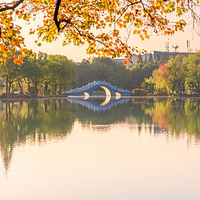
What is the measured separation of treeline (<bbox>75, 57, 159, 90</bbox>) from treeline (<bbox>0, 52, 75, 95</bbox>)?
29.9m

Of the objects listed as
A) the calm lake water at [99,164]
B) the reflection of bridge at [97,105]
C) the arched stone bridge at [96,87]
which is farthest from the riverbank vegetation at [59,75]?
the calm lake water at [99,164]

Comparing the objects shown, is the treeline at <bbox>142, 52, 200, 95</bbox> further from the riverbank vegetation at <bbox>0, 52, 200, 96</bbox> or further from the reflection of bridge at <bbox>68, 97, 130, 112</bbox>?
the reflection of bridge at <bbox>68, 97, 130, 112</bbox>

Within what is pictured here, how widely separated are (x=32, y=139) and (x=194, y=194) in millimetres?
12947

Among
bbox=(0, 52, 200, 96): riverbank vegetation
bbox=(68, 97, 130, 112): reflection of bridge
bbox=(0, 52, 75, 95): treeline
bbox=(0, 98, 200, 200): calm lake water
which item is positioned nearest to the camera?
bbox=(0, 98, 200, 200): calm lake water

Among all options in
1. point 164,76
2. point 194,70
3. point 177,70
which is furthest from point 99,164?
point 177,70

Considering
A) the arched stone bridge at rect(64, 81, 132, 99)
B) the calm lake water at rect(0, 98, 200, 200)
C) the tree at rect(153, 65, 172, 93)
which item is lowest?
the calm lake water at rect(0, 98, 200, 200)

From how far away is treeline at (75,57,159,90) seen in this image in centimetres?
13412

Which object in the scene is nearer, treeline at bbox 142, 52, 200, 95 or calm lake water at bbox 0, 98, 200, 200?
calm lake water at bbox 0, 98, 200, 200

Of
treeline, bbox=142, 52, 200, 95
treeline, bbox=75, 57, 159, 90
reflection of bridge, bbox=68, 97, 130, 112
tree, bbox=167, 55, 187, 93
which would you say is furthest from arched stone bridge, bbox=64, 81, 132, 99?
reflection of bridge, bbox=68, 97, 130, 112

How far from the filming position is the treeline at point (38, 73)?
274 feet

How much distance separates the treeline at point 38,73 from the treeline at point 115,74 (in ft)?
98.2

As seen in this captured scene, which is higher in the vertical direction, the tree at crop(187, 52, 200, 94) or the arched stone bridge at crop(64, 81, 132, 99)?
the tree at crop(187, 52, 200, 94)

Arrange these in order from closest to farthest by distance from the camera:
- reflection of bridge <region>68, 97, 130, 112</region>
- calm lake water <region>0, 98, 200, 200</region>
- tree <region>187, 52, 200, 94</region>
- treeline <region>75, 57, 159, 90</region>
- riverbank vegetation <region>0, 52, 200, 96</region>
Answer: calm lake water <region>0, 98, 200, 200</region>, reflection of bridge <region>68, 97, 130, 112</region>, riverbank vegetation <region>0, 52, 200, 96</region>, tree <region>187, 52, 200, 94</region>, treeline <region>75, 57, 159, 90</region>

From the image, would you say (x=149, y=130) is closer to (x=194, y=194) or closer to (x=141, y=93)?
(x=194, y=194)
